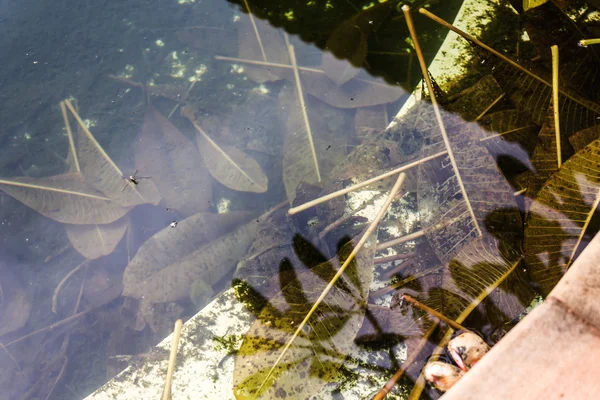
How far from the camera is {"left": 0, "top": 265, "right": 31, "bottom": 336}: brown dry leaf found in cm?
205

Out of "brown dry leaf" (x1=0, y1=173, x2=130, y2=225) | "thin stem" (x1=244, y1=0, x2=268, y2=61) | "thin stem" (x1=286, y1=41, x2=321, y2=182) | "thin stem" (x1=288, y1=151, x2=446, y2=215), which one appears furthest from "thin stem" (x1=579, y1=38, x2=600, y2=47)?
"brown dry leaf" (x1=0, y1=173, x2=130, y2=225)

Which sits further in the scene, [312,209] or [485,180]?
[312,209]

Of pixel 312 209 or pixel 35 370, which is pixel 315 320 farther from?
pixel 35 370

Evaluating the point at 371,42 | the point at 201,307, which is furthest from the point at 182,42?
the point at 201,307

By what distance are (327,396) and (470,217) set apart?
896 millimetres

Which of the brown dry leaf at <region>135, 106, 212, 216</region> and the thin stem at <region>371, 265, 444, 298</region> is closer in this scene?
the thin stem at <region>371, 265, 444, 298</region>

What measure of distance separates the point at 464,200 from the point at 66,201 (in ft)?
6.38

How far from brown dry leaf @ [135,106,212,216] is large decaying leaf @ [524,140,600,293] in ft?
4.95

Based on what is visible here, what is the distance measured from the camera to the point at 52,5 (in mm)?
2531

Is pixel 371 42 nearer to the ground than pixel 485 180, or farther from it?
farther from it

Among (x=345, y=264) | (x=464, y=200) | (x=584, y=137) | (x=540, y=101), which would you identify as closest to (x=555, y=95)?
(x=540, y=101)

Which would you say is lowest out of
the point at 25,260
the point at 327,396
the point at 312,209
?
the point at 25,260

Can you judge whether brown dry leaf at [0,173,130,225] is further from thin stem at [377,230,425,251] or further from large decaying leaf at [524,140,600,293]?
large decaying leaf at [524,140,600,293]

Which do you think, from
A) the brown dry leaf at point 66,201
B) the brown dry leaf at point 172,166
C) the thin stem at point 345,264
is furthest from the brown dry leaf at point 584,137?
the brown dry leaf at point 66,201
